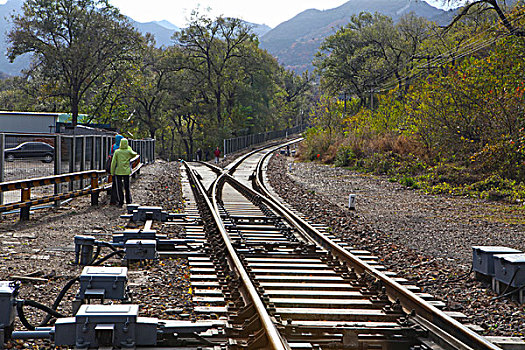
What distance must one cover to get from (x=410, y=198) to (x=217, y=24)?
5202 centimetres

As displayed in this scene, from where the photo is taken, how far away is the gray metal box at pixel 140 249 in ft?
25.8

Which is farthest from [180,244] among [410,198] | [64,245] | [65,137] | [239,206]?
[410,198]

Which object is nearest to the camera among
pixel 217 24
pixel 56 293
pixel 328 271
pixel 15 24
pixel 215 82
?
pixel 56 293

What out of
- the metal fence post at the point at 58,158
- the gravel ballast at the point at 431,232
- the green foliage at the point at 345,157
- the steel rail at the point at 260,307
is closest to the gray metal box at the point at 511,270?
the gravel ballast at the point at 431,232

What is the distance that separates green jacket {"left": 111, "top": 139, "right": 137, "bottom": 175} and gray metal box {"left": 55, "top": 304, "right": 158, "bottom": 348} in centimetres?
993

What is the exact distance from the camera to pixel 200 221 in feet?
40.0

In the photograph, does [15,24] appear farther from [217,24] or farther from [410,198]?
[410,198]

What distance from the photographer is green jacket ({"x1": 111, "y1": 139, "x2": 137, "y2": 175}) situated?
46.9 feet

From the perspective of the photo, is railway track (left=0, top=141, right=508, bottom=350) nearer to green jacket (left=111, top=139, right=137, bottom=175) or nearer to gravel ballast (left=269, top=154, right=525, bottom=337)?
gravel ballast (left=269, top=154, right=525, bottom=337)

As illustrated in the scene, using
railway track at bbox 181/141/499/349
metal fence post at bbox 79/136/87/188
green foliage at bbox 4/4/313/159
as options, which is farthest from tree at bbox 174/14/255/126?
railway track at bbox 181/141/499/349

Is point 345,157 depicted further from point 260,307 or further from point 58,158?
point 260,307

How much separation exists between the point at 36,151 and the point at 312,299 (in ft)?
33.1

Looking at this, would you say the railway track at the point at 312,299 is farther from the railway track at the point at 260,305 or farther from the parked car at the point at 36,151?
the parked car at the point at 36,151

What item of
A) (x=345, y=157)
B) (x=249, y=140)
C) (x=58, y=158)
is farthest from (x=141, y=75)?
(x=58, y=158)
